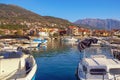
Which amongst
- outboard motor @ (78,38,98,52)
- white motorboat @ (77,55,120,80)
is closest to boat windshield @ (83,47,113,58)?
outboard motor @ (78,38,98,52)

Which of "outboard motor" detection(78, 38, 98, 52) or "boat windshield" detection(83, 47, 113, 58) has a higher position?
"outboard motor" detection(78, 38, 98, 52)

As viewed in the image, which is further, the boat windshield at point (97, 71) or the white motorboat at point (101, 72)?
the boat windshield at point (97, 71)

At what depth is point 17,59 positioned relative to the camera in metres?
17.8

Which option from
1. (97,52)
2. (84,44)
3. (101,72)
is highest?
(84,44)

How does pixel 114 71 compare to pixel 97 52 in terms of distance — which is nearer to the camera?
pixel 114 71

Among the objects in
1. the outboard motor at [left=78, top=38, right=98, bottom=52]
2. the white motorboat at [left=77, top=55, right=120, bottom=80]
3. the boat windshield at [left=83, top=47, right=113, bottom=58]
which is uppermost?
the outboard motor at [left=78, top=38, right=98, bottom=52]

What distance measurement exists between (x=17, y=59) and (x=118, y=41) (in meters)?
38.3

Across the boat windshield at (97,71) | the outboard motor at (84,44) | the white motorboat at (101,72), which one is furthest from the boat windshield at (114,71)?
the outboard motor at (84,44)

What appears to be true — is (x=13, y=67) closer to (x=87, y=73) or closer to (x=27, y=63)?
(x=27, y=63)

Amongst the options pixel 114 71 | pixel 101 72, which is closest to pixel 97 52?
pixel 114 71

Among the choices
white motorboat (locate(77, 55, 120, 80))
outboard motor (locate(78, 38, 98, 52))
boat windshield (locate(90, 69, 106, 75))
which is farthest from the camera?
outboard motor (locate(78, 38, 98, 52))

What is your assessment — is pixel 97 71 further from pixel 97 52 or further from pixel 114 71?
pixel 97 52

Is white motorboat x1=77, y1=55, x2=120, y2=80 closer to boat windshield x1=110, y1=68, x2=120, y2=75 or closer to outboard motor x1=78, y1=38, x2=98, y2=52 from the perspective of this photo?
boat windshield x1=110, y1=68, x2=120, y2=75

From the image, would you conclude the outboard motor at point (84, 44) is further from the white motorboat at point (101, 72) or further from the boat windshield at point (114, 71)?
the boat windshield at point (114, 71)
